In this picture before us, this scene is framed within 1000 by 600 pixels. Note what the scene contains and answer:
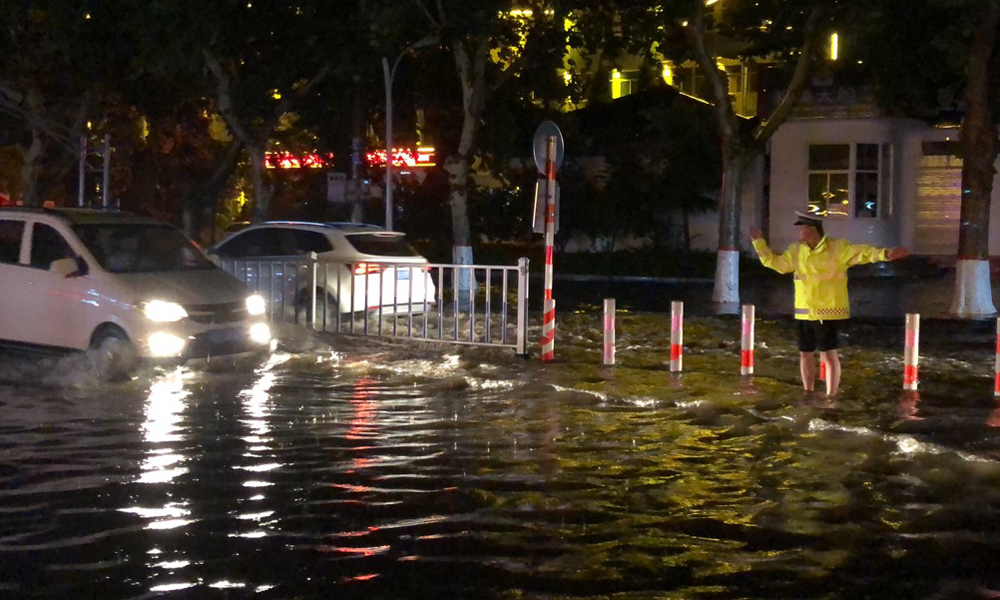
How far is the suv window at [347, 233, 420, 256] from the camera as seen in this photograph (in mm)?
18781

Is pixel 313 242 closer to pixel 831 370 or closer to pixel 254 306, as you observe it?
pixel 254 306

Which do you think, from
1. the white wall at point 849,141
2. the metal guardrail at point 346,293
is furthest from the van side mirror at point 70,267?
the white wall at point 849,141

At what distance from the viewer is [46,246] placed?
45.2 ft

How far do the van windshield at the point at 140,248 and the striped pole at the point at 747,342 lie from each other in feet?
20.4

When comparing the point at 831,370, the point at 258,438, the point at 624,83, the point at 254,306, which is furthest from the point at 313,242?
the point at 624,83

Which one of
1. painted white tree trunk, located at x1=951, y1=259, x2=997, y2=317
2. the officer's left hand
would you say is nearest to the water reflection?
the officer's left hand

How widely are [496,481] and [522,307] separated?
20.8 ft

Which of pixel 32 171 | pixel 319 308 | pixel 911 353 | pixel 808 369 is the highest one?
pixel 32 171

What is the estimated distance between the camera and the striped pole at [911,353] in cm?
1238

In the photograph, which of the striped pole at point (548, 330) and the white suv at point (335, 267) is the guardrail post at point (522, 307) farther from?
the white suv at point (335, 267)

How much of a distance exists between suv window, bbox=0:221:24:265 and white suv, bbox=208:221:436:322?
4.21m

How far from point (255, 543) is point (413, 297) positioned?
10884 millimetres

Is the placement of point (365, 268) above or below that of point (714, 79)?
below

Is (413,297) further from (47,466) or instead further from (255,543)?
(255,543)
